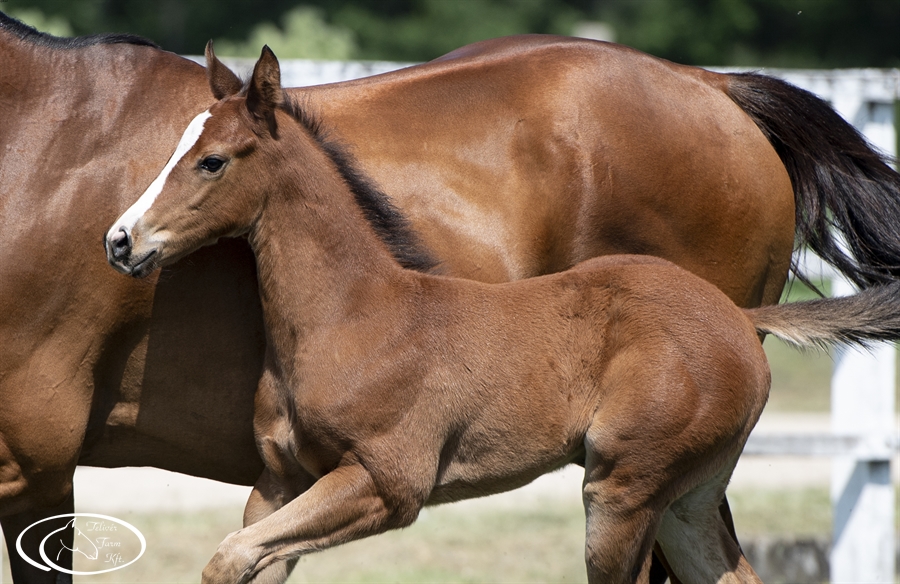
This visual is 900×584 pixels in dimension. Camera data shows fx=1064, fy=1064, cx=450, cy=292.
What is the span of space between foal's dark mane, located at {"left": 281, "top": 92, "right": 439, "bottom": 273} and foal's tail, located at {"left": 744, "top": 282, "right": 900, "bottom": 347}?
1.02 meters

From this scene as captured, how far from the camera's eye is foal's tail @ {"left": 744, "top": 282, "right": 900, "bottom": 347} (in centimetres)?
316

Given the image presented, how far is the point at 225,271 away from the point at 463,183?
77cm

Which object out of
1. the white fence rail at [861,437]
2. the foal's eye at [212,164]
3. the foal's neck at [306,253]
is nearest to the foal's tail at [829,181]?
the white fence rail at [861,437]

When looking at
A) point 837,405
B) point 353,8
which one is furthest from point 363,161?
point 353,8

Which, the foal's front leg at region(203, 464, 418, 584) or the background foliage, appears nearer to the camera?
the foal's front leg at region(203, 464, 418, 584)

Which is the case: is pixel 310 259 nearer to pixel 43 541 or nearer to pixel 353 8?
pixel 43 541

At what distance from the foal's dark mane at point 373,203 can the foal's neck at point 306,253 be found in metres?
0.05

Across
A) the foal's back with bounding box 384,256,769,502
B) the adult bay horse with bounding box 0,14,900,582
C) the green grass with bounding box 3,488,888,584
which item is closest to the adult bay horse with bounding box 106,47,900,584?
the foal's back with bounding box 384,256,769,502

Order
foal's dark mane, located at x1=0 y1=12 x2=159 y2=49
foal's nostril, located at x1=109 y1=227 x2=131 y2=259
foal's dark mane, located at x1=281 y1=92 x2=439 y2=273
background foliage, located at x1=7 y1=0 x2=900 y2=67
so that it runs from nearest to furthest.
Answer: foal's nostril, located at x1=109 y1=227 x2=131 y2=259, foal's dark mane, located at x1=281 y1=92 x2=439 y2=273, foal's dark mane, located at x1=0 y1=12 x2=159 y2=49, background foliage, located at x1=7 y1=0 x2=900 y2=67

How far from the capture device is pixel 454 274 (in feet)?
10.8

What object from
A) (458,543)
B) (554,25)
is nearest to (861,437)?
(458,543)

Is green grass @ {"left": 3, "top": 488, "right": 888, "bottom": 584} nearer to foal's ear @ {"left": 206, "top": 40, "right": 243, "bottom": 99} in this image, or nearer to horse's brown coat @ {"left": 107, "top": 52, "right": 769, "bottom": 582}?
horse's brown coat @ {"left": 107, "top": 52, "right": 769, "bottom": 582}

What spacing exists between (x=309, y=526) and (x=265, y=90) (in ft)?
3.98

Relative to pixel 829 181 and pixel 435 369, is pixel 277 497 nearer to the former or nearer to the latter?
pixel 435 369
